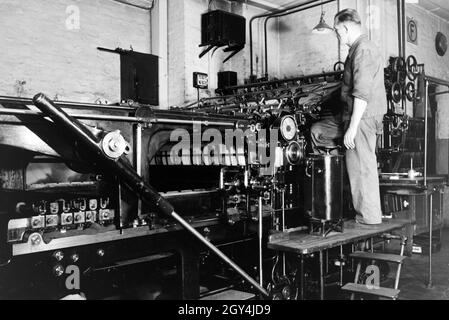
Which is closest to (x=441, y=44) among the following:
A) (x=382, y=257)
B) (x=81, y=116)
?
(x=382, y=257)

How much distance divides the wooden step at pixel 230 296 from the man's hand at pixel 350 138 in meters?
1.56

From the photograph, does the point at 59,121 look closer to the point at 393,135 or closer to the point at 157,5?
the point at 393,135

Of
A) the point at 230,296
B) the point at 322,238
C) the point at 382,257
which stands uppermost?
the point at 322,238

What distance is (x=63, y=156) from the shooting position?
2.53 meters

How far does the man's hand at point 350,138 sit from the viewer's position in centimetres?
348

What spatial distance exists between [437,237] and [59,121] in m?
5.50

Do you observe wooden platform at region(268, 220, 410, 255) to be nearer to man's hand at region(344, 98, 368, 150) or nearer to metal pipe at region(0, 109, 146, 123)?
man's hand at region(344, 98, 368, 150)

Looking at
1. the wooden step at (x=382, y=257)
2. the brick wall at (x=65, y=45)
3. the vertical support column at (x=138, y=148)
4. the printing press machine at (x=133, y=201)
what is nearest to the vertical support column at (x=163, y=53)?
the brick wall at (x=65, y=45)

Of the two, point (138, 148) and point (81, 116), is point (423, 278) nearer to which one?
point (138, 148)

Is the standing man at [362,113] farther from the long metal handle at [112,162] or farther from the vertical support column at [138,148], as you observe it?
the vertical support column at [138,148]

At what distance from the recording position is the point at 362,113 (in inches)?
136

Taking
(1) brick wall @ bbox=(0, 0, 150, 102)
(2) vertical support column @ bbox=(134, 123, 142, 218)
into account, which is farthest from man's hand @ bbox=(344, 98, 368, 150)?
(1) brick wall @ bbox=(0, 0, 150, 102)

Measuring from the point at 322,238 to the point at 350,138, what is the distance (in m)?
0.95

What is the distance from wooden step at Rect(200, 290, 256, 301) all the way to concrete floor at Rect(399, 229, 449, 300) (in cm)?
162
